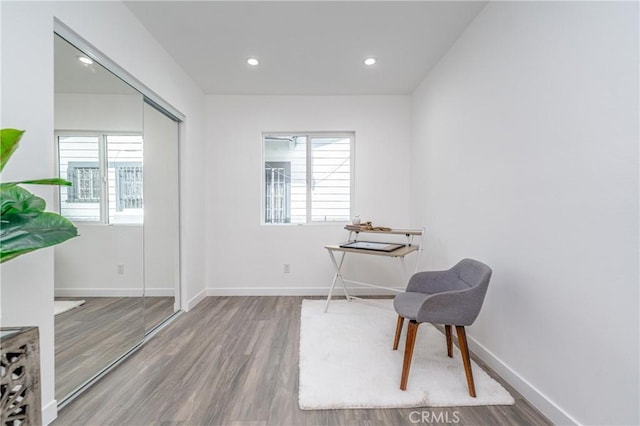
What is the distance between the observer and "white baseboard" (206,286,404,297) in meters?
3.51

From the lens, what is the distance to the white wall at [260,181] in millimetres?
3510

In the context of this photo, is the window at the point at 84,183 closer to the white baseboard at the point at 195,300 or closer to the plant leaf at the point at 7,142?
the plant leaf at the point at 7,142

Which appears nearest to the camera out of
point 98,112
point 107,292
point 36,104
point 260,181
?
→ point 36,104

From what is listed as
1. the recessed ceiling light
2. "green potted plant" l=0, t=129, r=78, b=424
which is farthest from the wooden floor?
the recessed ceiling light

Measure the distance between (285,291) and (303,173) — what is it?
1.63 m

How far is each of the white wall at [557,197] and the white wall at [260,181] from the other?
1310 mm

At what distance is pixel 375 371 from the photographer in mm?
1850

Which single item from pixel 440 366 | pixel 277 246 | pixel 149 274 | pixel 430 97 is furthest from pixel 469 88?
pixel 149 274

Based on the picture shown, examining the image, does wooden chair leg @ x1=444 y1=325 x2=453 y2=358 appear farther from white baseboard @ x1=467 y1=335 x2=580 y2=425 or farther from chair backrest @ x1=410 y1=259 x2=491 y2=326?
chair backrest @ x1=410 y1=259 x2=491 y2=326

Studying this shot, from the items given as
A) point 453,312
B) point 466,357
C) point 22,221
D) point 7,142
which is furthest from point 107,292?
point 466,357

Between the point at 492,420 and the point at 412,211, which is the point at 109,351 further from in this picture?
the point at 412,211

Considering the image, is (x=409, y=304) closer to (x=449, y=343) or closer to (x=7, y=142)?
(x=449, y=343)

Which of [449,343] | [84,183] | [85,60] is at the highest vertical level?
[85,60]

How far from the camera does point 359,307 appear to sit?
306cm
